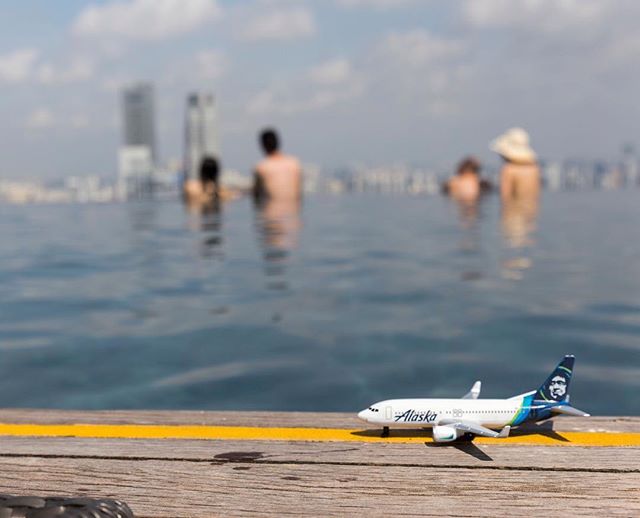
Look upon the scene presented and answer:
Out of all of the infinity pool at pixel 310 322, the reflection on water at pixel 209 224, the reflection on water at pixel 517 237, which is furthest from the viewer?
the reflection on water at pixel 209 224

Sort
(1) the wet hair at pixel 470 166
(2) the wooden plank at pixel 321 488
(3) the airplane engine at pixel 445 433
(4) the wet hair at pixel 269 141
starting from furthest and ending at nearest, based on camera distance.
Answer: (1) the wet hair at pixel 470 166 → (4) the wet hair at pixel 269 141 → (3) the airplane engine at pixel 445 433 → (2) the wooden plank at pixel 321 488

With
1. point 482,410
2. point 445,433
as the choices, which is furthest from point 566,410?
point 445,433

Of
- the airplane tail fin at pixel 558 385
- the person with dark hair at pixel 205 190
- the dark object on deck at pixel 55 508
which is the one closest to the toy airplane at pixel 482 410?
the airplane tail fin at pixel 558 385

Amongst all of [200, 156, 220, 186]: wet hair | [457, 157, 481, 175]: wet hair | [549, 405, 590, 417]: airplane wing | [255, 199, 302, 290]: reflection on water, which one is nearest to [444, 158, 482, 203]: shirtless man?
[457, 157, 481, 175]: wet hair

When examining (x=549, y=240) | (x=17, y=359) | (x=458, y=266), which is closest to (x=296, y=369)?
(x=17, y=359)

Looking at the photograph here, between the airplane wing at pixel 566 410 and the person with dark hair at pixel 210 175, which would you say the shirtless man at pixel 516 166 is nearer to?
the person with dark hair at pixel 210 175

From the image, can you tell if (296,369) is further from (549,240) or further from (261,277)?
(549,240)
